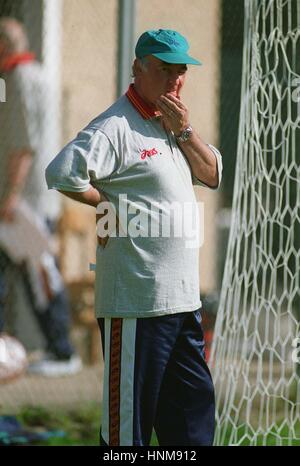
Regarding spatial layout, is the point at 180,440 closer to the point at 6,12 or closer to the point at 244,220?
the point at 244,220

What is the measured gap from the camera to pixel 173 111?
157 inches

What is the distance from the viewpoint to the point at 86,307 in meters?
8.08

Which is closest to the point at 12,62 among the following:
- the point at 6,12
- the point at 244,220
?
the point at 6,12

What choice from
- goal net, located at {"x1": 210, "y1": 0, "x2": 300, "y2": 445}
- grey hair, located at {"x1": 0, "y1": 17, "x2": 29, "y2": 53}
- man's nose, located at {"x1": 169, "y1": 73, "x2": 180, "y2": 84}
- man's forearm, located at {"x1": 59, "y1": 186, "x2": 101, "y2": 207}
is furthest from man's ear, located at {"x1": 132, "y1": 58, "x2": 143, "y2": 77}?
Result: grey hair, located at {"x1": 0, "y1": 17, "x2": 29, "y2": 53}

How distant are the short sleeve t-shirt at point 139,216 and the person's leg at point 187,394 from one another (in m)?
0.17

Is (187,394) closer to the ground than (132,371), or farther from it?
closer to the ground

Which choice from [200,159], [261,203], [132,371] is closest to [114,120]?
[200,159]

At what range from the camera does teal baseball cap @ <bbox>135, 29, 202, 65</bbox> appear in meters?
4.01

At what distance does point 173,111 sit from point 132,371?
0.95m

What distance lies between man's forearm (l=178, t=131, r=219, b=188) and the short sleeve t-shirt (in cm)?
9

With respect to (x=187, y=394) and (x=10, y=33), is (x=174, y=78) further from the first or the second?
(x=10, y=33)

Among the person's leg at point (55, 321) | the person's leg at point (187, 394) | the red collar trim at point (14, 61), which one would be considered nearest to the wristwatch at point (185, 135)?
the person's leg at point (187, 394)

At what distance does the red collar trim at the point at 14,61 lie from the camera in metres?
7.06

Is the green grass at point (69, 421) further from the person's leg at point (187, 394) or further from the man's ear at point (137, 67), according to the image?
the man's ear at point (137, 67)
